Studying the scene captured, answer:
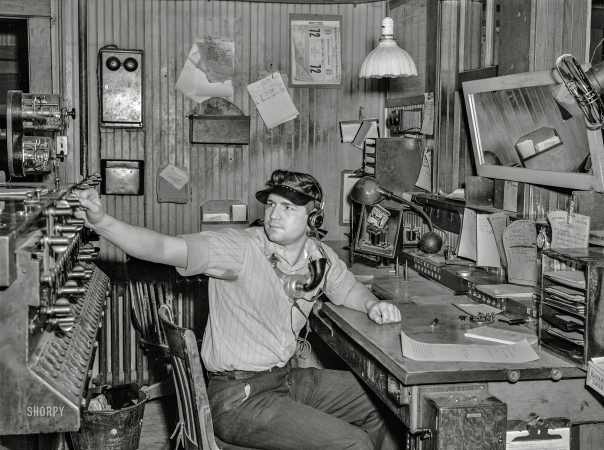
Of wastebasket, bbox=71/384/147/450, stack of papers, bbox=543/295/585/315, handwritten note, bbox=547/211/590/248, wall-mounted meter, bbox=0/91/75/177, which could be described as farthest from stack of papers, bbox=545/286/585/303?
wastebasket, bbox=71/384/147/450

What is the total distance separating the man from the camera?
9.56 feet

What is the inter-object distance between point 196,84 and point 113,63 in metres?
0.54

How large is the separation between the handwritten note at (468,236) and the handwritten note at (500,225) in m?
0.24

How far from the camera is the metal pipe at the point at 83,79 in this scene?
479cm

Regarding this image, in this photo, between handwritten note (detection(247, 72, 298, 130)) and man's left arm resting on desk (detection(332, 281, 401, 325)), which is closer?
man's left arm resting on desk (detection(332, 281, 401, 325))

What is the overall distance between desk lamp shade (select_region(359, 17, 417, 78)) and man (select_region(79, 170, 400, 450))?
4.04 ft

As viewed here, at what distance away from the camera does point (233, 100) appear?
507cm

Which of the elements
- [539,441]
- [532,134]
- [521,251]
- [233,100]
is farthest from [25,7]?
[539,441]

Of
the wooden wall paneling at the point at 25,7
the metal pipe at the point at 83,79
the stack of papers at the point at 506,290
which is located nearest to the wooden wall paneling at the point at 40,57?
the wooden wall paneling at the point at 25,7

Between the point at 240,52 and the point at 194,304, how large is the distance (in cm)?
170

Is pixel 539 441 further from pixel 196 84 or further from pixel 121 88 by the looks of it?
pixel 121 88

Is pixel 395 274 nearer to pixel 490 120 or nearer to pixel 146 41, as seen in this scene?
pixel 490 120

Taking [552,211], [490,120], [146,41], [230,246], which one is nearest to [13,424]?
[230,246]

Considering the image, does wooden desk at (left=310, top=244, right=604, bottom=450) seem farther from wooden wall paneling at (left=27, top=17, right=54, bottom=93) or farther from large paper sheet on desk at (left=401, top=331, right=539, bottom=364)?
wooden wall paneling at (left=27, top=17, right=54, bottom=93)
